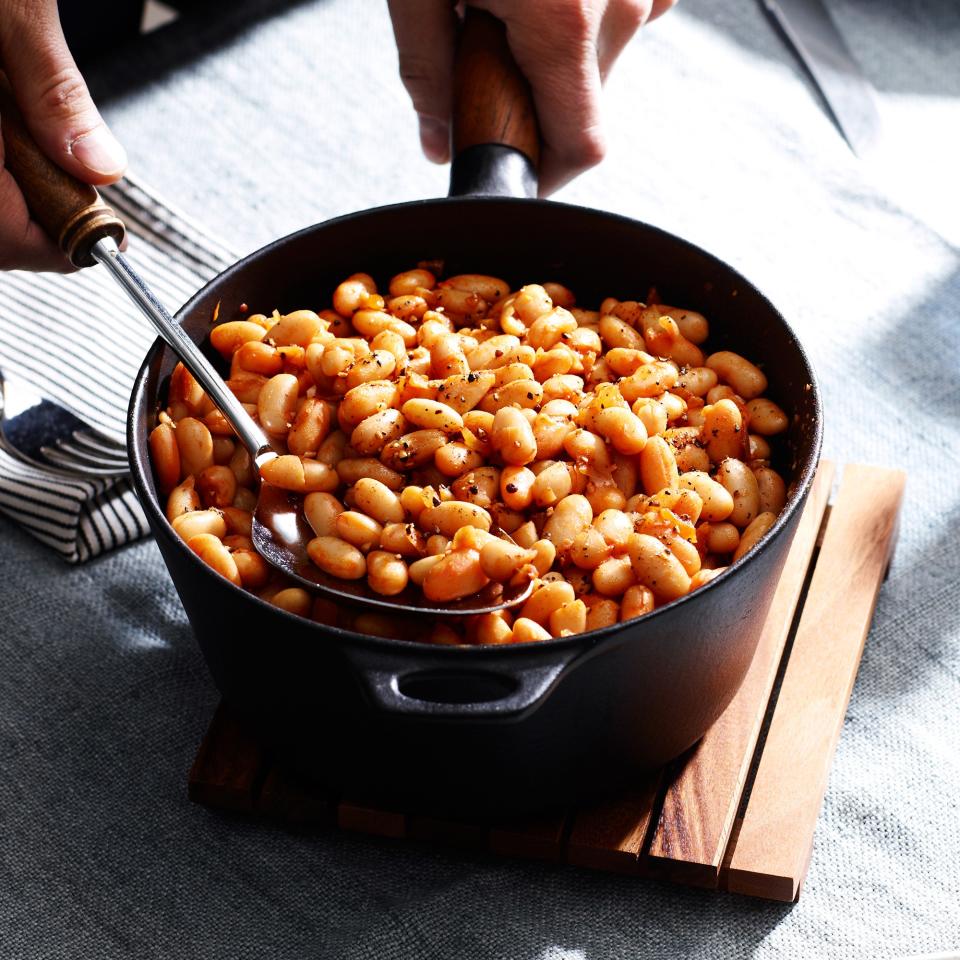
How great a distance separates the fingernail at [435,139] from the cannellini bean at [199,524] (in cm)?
61

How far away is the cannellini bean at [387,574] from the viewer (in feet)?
2.79

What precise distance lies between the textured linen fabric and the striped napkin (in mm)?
41

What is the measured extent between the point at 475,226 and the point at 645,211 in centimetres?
54

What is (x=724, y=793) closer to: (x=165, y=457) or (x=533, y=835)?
(x=533, y=835)

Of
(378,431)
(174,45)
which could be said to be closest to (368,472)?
(378,431)

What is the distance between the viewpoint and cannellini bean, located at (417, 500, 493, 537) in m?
0.87

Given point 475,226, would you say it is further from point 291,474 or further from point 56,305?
Answer: point 56,305

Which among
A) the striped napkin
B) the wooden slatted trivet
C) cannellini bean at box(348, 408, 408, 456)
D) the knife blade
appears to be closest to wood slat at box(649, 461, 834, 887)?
the wooden slatted trivet

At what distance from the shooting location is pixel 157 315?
93 centimetres

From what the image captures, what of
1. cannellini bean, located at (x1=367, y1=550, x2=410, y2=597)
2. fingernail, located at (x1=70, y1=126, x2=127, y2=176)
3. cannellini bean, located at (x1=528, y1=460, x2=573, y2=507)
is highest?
fingernail, located at (x1=70, y1=126, x2=127, y2=176)

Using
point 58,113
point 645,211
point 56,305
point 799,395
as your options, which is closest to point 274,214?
point 56,305

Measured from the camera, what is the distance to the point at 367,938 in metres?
0.91

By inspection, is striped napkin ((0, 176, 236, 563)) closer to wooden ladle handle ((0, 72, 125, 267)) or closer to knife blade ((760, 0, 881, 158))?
wooden ladle handle ((0, 72, 125, 267))

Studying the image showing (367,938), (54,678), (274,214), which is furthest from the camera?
(274,214)
